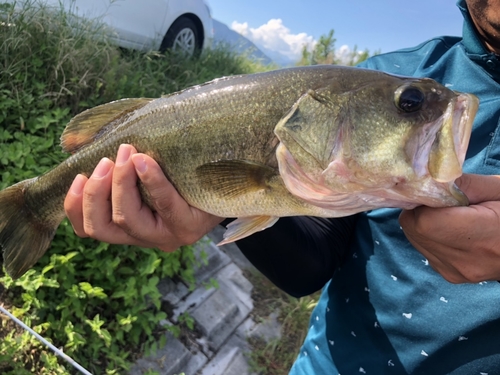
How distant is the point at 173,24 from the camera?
19.2ft

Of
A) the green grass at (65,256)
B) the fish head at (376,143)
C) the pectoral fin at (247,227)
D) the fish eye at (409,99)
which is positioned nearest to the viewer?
the fish head at (376,143)

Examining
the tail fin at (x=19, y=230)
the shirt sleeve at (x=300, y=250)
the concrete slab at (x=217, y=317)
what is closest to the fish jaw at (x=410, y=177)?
the shirt sleeve at (x=300, y=250)

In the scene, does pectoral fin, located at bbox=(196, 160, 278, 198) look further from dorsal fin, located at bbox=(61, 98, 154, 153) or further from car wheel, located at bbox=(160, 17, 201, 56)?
car wheel, located at bbox=(160, 17, 201, 56)

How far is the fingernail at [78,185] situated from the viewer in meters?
1.68

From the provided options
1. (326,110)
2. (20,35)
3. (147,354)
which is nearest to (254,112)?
(326,110)

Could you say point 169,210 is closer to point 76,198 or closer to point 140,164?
point 140,164

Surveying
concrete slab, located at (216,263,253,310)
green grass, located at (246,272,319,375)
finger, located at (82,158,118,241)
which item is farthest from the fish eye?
concrete slab, located at (216,263,253,310)

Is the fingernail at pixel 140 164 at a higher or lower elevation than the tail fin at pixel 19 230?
higher

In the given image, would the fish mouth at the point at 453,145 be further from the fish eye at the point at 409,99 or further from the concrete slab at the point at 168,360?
the concrete slab at the point at 168,360

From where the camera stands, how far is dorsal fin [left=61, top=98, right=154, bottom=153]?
1.81 meters

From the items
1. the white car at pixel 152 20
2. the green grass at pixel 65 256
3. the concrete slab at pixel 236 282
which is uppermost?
the white car at pixel 152 20

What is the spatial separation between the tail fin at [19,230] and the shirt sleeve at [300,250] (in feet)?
3.33

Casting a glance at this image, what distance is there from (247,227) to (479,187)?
32.2 inches

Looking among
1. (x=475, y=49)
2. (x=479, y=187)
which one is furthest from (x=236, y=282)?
(x=479, y=187)
